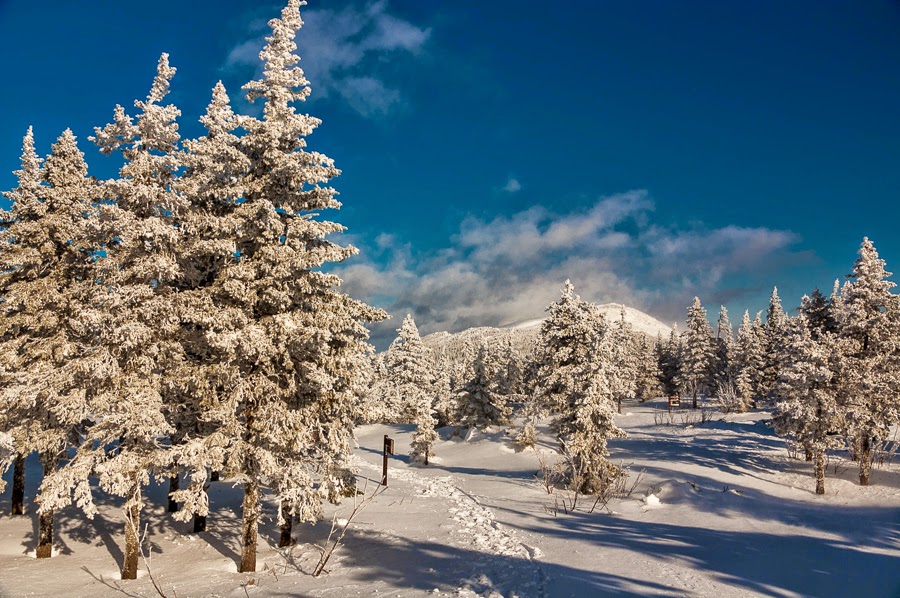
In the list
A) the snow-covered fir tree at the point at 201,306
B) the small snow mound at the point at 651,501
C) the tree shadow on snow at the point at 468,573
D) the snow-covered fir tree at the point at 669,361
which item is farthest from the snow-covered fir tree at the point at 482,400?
the snow-covered fir tree at the point at 669,361

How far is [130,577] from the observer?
550 inches

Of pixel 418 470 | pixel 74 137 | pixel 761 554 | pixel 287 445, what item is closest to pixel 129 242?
pixel 287 445

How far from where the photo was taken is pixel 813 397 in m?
25.7

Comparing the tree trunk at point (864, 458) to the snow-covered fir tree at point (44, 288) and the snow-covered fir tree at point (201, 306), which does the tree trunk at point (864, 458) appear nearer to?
the snow-covered fir tree at point (201, 306)

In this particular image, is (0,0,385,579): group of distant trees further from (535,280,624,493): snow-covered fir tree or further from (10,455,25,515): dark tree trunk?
(535,280,624,493): snow-covered fir tree

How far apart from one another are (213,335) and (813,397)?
95.1 ft

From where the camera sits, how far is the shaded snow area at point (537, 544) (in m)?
12.6

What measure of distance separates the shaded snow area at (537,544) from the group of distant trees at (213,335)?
195 cm

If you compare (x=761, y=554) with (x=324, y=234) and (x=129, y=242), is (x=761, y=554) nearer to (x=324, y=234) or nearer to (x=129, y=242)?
(x=324, y=234)

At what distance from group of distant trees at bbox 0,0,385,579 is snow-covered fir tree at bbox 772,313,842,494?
2429cm

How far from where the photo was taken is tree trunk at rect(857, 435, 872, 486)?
25.9 metres

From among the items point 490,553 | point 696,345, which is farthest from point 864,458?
point 696,345

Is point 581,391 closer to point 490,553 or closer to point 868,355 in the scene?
point 490,553


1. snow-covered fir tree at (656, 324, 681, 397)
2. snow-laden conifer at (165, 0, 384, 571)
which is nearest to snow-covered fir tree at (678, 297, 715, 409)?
snow-covered fir tree at (656, 324, 681, 397)
